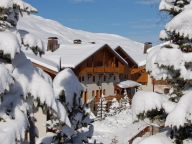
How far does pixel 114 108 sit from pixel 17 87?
40.9 metres

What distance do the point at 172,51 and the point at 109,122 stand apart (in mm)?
35019

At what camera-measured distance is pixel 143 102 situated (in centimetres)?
971

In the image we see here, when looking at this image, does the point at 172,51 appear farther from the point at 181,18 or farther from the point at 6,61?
the point at 6,61

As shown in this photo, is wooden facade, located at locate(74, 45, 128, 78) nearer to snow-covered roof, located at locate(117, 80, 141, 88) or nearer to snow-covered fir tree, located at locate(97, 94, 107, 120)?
snow-covered roof, located at locate(117, 80, 141, 88)

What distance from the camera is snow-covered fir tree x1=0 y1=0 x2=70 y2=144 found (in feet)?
27.3

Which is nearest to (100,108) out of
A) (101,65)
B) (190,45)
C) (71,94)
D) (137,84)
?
(101,65)

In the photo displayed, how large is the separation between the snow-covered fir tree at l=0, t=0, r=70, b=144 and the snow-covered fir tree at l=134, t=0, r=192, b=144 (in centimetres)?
212

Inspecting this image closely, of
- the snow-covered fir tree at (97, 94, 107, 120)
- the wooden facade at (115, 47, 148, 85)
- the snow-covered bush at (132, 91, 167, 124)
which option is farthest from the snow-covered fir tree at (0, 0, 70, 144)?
the wooden facade at (115, 47, 148, 85)

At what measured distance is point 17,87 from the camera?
9.22 metres

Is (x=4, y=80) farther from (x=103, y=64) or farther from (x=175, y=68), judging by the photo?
(x=103, y=64)

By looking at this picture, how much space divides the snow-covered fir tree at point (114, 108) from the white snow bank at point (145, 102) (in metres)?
38.2

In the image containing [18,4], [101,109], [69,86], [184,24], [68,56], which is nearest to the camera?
[18,4]

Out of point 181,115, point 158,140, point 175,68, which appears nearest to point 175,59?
point 175,68

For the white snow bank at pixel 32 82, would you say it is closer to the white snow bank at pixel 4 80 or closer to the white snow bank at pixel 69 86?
the white snow bank at pixel 4 80
